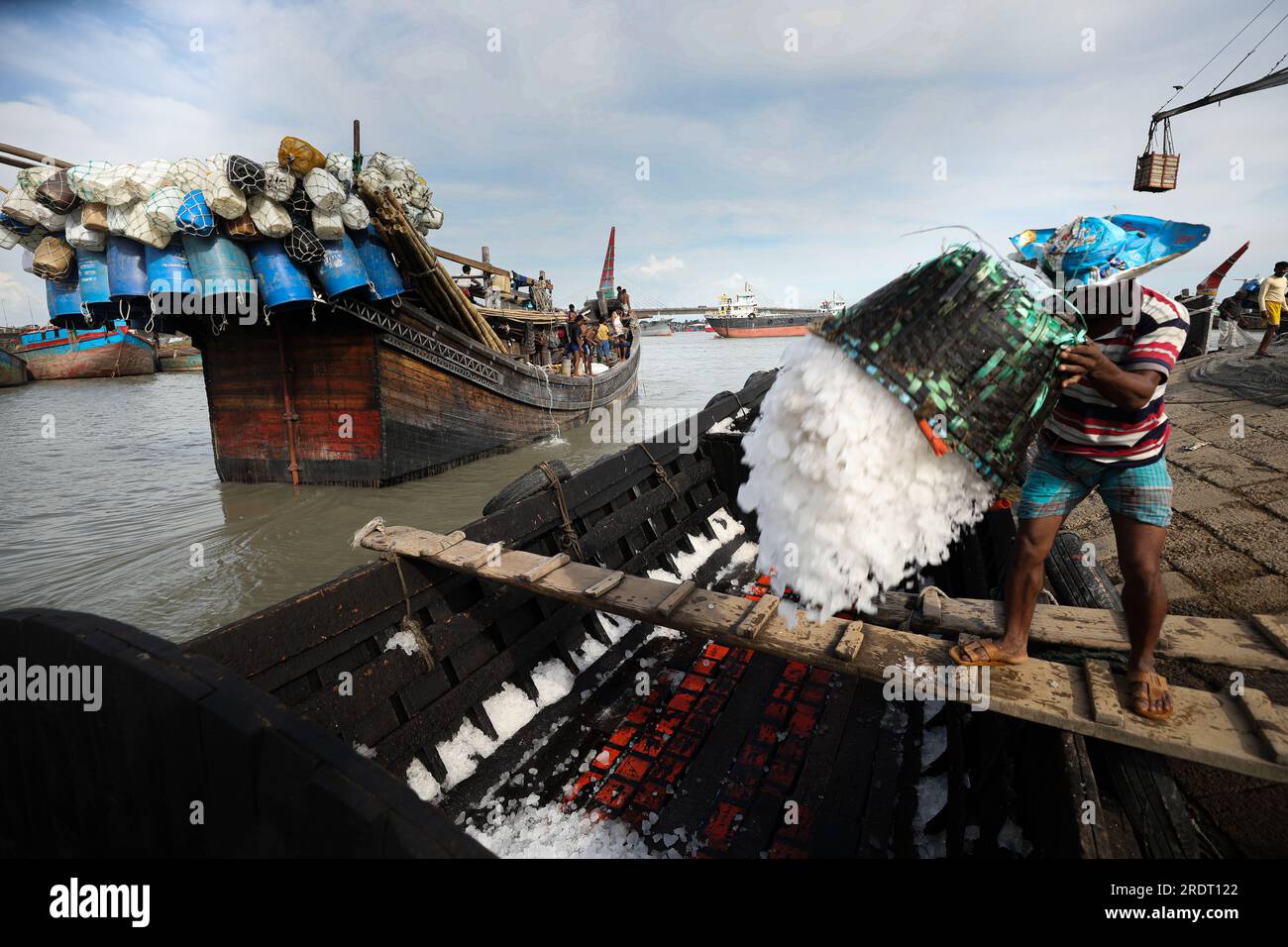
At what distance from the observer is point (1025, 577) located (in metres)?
1.92

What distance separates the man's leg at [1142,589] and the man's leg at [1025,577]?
19cm

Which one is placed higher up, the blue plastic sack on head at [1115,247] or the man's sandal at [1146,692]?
the blue plastic sack on head at [1115,247]

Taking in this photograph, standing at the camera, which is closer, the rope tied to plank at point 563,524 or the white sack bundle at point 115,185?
the rope tied to plank at point 563,524

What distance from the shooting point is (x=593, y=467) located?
4.20m

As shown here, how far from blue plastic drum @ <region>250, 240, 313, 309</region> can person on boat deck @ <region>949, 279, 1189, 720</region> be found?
7718 mm

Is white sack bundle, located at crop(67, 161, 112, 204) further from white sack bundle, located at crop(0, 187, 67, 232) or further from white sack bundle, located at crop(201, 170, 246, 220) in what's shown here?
white sack bundle, located at crop(201, 170, 246, 220)

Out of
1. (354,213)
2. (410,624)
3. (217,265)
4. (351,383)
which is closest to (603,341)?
(351,383)

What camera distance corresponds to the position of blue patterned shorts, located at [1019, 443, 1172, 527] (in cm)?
178

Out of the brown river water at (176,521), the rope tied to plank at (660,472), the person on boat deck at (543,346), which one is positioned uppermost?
the person on boat deck at (543,346)

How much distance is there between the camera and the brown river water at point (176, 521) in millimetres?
5855

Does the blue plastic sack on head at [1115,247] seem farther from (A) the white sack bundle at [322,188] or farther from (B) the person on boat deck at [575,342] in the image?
(B) the person on boat deck at [575,342]

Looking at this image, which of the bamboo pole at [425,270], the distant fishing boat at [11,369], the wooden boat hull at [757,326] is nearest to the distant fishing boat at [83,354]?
the distant fishing boat at [11,369]

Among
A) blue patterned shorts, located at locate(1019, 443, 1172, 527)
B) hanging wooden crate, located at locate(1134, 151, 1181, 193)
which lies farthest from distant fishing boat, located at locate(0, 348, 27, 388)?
hanging wooden crate, located at locate(1134, 151, 1181, 193)
